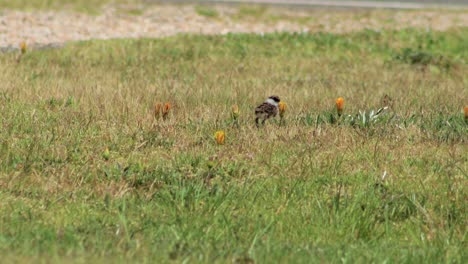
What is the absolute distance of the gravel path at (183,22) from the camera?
1465 centimetres

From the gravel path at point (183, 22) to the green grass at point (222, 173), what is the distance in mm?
3552

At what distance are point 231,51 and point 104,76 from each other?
298 cm

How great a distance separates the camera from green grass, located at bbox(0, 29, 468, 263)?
5.45 meters

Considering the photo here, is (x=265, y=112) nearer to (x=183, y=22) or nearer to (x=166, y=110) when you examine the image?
(x=166, y=110)

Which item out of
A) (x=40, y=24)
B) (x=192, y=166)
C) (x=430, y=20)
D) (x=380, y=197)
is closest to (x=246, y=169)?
(x=192, y=166)

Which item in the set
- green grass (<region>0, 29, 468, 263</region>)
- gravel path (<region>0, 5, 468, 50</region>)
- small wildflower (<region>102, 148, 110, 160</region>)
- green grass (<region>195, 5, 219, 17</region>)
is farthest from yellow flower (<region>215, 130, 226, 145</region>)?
green grass (<region>195, 5, 219, 17</region>)

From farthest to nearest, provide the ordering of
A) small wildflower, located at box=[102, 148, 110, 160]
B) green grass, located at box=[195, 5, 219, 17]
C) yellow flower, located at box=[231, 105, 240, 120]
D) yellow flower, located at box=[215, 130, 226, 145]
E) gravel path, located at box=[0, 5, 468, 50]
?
green grass, located at box=[195, 5, 219, 17] → gravel path, located at box=[0, 5, 468, 50] → yellow flower, located at box=[231, 105, 240, 120] → yellow flower, located at box=[215, 130, 226, 145] → small wildflower, located at box=[102, 148, 110, 160]

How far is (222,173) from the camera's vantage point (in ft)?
22.1

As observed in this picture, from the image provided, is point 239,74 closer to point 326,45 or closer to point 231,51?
point 231,51

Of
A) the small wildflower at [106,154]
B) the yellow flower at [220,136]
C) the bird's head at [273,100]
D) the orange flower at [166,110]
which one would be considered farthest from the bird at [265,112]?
the small wildflower at [106,154]

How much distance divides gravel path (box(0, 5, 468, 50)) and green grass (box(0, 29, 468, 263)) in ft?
11.7

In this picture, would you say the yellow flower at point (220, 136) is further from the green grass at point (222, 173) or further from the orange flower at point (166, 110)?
the orange flower at point (166, 110)

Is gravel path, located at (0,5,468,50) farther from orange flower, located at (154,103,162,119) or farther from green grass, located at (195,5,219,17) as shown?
orange flower, located at (154,103,162,119)

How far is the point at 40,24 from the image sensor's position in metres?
15.2
